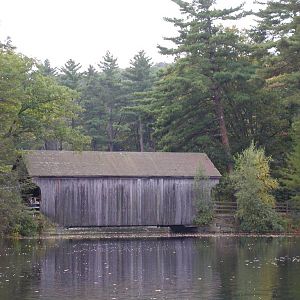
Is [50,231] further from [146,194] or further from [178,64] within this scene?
[178,64]

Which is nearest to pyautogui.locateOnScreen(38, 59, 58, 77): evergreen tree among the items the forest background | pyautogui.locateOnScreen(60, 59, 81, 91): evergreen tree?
pyautogui.locateOnScreen(60, 59, 81, 91): evergreen tree

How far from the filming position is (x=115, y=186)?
145 feet

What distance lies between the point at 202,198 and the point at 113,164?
6.26 metres

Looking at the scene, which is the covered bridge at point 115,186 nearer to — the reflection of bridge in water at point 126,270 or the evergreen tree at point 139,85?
the reflection of bridge in water at point 126,270

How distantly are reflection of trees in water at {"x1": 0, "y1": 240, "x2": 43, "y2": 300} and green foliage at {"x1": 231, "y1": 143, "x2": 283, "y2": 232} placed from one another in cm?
1397

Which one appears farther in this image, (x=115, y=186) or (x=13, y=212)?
(x=115, y=186)

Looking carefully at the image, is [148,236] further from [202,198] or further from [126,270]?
[126,270]

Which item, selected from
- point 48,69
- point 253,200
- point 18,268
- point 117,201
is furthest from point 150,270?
point 48,69

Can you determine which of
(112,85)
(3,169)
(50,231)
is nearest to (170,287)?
(3,169)

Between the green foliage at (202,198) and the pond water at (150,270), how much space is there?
8.35 metres

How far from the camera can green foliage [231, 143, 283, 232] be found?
42719 millimetres

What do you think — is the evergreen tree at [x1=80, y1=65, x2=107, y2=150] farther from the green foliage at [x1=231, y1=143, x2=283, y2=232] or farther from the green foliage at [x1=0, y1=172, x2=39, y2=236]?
the green foliage at [x1=0, y1=172, x2=39, y2=236]

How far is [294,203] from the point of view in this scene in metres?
46.2

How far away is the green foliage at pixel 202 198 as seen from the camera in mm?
44812
